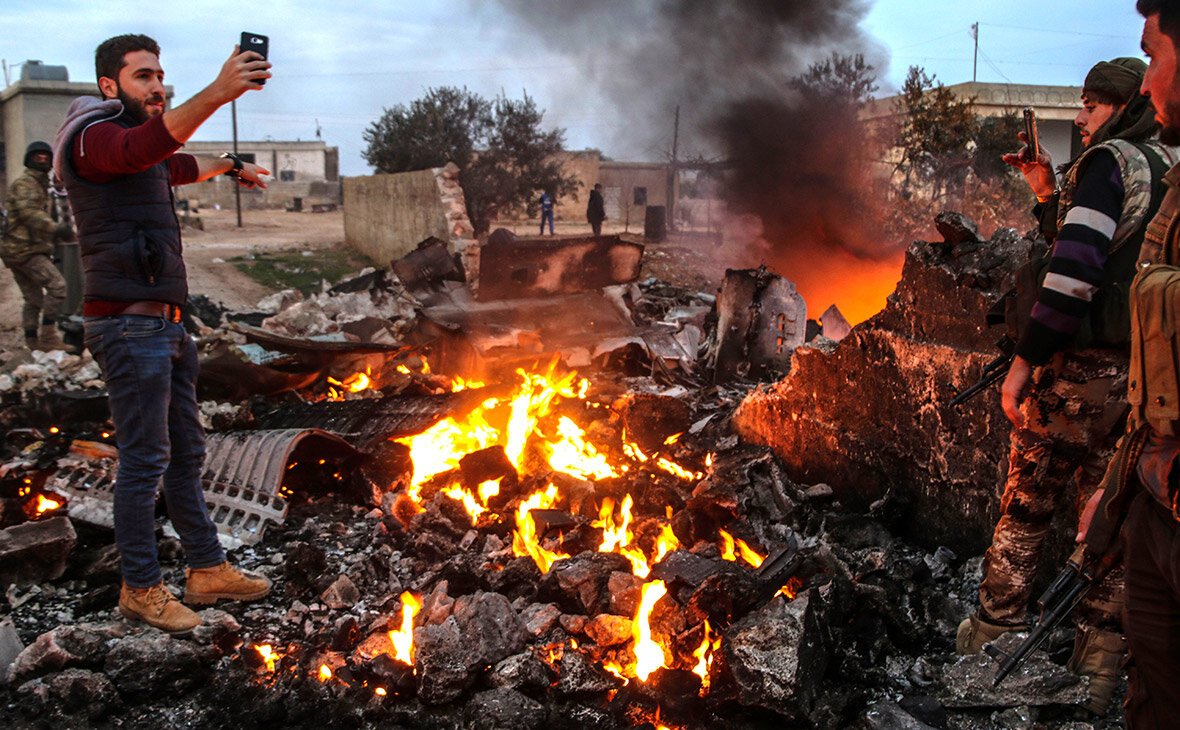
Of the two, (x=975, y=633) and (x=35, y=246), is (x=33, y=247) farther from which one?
(x=975, y=633)

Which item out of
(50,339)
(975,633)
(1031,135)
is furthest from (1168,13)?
(50,339)

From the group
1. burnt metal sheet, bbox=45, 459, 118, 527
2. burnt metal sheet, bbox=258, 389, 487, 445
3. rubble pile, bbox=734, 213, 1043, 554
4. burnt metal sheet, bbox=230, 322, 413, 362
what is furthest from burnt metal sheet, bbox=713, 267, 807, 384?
burnt metal sheet, bbox=45, 459, 118, 527

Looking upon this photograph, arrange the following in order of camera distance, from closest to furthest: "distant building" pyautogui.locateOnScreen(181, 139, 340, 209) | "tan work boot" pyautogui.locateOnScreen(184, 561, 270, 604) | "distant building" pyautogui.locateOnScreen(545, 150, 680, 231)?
1. "tan work boot" pyautogui.locateOnScreen(184, 561, 270, 604)
2. "distant building" pyautogui.locateOnScreen(545, 150, 680, 231)
3. "distant building" pyautogui.locateOnScreen(181, 139, 340, 209)

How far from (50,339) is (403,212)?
709 cm

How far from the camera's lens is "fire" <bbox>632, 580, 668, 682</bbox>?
311cm

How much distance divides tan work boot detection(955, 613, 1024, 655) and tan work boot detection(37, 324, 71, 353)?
29.9 ft

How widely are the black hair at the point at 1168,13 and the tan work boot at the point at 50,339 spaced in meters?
9.73

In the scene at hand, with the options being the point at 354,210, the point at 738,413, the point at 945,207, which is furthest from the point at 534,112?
the point at 738,413

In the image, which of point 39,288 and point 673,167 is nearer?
point 39,288

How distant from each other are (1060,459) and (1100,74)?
1421 millimetres

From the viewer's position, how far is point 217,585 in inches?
139

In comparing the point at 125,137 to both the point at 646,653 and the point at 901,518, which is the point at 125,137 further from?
the point at 901,518

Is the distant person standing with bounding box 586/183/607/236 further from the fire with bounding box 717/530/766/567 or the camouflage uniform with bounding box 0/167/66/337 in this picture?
the fire with bounding box 717/530/766/567

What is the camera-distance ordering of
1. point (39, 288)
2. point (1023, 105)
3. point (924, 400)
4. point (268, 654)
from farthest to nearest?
1. point (1023, 105)
2. point (39, 288)
3. point (924, 400)
4. point (268, 654)
